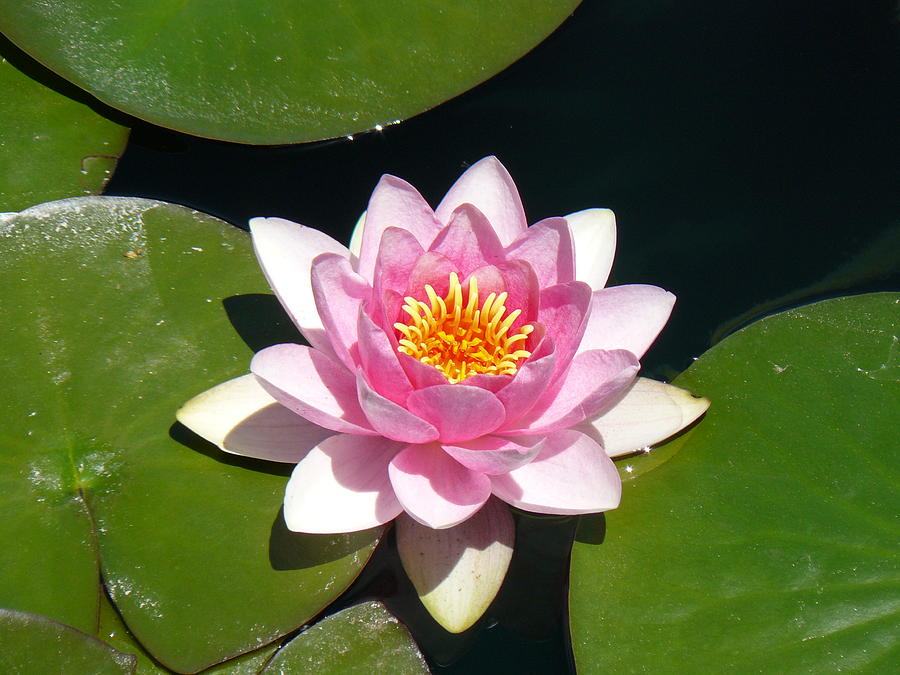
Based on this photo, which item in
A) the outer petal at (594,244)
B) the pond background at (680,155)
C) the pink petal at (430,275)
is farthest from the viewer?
the pond background at (680,155)

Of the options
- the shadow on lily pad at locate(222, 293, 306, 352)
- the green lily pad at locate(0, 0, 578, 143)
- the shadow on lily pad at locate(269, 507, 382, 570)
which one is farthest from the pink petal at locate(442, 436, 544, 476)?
the green lily pad at locate(0, 0, 578, 143)

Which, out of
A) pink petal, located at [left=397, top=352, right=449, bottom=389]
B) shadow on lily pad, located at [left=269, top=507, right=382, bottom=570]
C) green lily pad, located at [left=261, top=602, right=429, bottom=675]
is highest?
pink petal, located at [left=397, top=352, right=449, bottom=389]

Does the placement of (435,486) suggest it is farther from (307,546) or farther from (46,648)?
(46,648)

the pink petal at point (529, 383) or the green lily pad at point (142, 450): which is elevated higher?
the pink petal at point (529, 383)

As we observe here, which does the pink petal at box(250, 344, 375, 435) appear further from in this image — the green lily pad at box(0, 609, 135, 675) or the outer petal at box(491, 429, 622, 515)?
the green lily pad at box(0, 609, 135, 675)

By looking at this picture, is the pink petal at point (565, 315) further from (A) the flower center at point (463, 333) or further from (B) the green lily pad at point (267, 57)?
(B) the green lily pad at point (267, 57)

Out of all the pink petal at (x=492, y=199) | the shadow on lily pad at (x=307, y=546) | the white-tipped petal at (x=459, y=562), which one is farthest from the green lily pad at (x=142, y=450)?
the pink petal at (x=492, y=199)

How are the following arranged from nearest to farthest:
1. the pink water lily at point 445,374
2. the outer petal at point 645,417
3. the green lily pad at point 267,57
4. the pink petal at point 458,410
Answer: the pink petal at point 458,410
the pink water lily at point 445,374
the outer petal at point 645,417
the green lily pad at point 267,57

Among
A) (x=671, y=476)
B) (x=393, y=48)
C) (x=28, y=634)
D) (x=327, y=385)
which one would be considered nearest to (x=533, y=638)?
(x=671, y=476)
